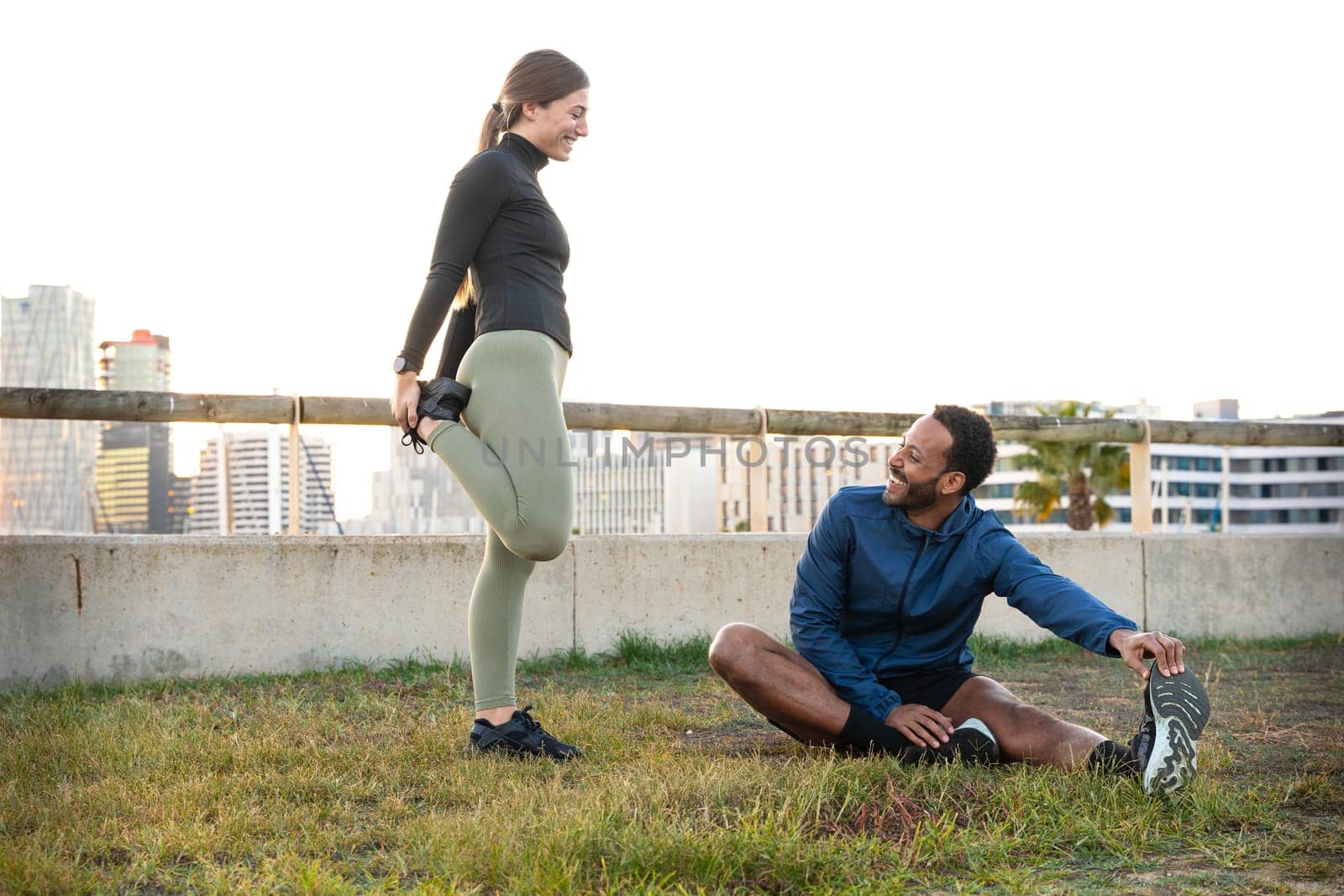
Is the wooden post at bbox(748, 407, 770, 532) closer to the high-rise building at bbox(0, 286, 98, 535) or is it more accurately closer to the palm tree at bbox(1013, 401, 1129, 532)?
the palm tree at bbox(1013, 401, 1129, 532)

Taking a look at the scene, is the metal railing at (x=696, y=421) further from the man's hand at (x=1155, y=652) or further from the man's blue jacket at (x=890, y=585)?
the man's hand at (x=1155, y=652)

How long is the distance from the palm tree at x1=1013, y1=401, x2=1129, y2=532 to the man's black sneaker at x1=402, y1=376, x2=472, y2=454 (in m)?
46.5

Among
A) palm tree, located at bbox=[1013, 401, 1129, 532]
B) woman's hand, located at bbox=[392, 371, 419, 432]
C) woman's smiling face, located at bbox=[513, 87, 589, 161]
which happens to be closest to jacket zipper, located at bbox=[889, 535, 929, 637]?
woman's hand, located at bbox=[392, 371, 419, 432]

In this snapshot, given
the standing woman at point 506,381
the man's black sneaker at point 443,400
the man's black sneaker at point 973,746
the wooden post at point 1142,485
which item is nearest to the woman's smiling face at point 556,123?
the standing woman at point 506,381

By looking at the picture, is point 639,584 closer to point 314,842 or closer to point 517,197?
point 517,197

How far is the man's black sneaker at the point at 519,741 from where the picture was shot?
350 cm

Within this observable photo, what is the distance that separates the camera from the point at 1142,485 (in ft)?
24.5

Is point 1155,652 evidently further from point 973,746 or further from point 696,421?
point 696,421

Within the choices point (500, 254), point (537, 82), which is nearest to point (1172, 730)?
point (500, 254)

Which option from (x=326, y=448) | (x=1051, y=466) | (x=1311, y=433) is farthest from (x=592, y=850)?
(x=1051, y=466)

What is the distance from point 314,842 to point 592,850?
25.4 inches

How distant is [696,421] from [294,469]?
2.04 m

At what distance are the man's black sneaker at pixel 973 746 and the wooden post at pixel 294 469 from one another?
3485 millimetres

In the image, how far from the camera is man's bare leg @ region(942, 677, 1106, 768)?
3266 mm
